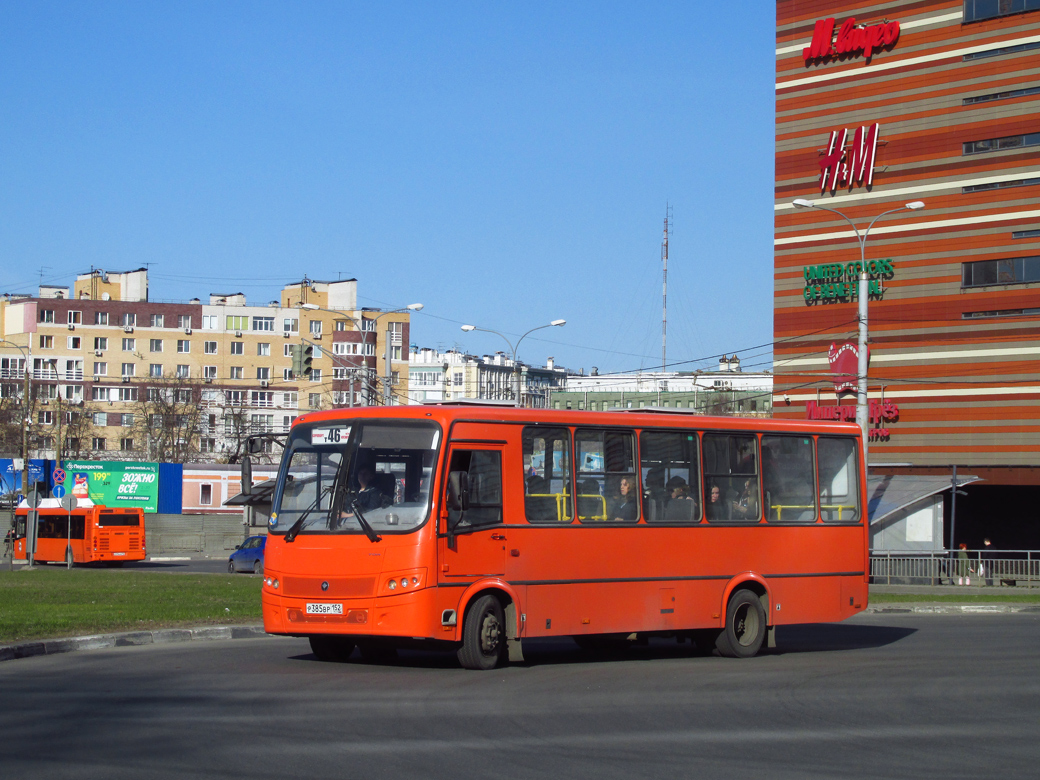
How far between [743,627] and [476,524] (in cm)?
461

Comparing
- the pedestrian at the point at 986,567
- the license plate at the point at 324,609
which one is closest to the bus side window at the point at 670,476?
the license plate at the point at 324,609

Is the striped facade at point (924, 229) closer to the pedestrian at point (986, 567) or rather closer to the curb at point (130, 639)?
the pedestrian at point (986, 567)

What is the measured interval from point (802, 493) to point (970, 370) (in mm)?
29967

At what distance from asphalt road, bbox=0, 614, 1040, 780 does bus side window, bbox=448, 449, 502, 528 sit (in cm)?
163

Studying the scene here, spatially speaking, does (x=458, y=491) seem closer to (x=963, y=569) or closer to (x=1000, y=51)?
(x=963, y=569)

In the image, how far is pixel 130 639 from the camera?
1547cm

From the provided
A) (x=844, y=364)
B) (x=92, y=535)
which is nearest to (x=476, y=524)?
(x=844, y=364)

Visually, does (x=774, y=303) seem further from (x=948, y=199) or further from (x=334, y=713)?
(x=334, y=713)

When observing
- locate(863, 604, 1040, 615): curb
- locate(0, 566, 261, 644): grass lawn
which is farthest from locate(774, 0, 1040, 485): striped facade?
locate(0, 566, 261, 644): grass lawn

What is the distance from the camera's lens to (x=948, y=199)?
44.6 m

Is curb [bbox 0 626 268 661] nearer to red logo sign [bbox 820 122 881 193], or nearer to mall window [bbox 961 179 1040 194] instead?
mall window [bbox 961 179 1040 194]

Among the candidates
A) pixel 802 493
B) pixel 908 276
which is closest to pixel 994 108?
pixel 908 276

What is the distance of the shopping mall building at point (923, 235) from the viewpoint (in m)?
43.2

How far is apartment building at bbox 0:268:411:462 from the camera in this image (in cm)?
10594
